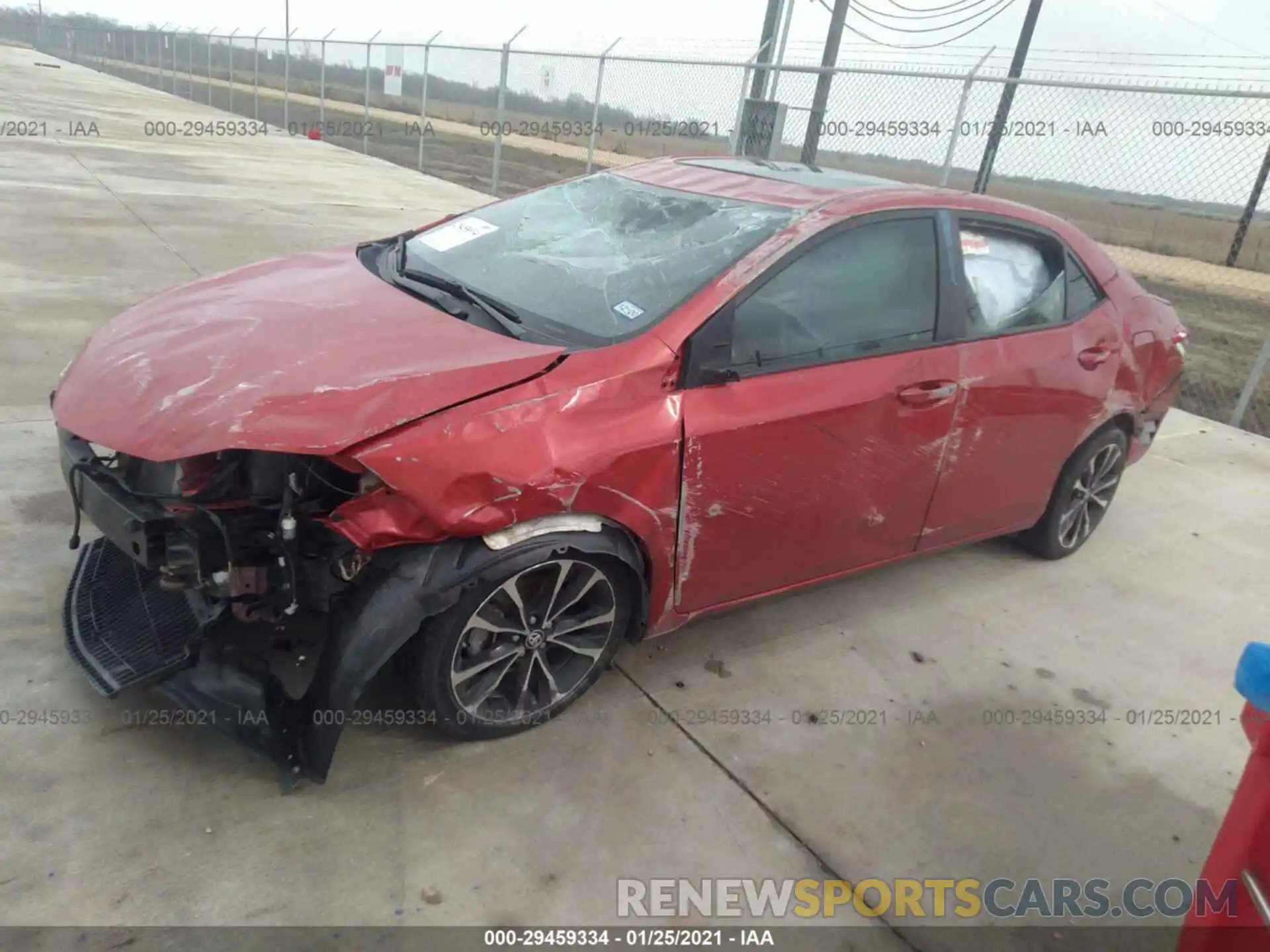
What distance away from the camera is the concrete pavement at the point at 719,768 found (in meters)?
2.25

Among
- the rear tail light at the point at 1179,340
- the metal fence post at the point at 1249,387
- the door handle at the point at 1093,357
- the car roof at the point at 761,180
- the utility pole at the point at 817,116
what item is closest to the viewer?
the car roof at the point at 761,180

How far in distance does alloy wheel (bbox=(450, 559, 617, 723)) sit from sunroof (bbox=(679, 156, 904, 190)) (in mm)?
1729

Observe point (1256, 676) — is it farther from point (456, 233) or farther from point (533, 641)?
point (456, 233)

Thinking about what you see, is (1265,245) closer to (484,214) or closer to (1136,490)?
(1136,490)

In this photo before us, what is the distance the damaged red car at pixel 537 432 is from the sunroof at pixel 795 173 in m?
0.03

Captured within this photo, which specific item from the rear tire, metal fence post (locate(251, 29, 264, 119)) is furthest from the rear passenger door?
metal fence post (locate(251, 29, 264, 119))

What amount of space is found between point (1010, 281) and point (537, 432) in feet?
7.08

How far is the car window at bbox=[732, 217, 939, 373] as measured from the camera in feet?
9.44

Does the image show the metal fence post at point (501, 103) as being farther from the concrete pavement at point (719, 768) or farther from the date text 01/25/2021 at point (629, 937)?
the date text 01/25/2021 at point (629, 937)

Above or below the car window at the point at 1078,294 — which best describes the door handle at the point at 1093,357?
below

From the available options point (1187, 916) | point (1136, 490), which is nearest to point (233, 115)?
point (1136, 490)

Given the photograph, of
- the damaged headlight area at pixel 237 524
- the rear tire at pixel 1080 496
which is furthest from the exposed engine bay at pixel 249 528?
the rear tire at pixel 1080 496

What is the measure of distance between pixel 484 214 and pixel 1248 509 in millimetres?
4575

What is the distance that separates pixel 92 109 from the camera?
68.5 feet
